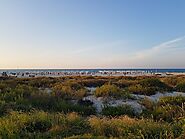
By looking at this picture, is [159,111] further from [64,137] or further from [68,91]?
[68,91]

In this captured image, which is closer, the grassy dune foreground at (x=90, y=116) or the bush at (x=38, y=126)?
the grassy dune foreground at (x=90, y=116)

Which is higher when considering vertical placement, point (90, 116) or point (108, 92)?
point (108, 92)

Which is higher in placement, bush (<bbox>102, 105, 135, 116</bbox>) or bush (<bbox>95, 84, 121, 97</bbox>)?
bush (<bbox>95, 84, 121, 97</bbox>)

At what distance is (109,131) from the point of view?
380 inches

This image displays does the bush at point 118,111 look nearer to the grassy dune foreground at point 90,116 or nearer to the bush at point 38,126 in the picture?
the grassy dune foreground at point 90,116

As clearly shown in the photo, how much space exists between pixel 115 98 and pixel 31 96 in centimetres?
413

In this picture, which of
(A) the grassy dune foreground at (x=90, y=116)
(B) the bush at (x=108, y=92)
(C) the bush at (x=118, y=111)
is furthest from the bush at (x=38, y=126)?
(B) the bush at (x=108, y=92)

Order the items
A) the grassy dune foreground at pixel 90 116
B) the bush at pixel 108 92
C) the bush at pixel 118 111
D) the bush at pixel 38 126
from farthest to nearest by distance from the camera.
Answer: the bush at pixel 108 92, the bush at pixel 118 111, the bush at pixel 38 126, the grassy dune foreground at pixel 90 116

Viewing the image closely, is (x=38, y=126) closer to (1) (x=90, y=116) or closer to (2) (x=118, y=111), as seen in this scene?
(1) (x=90, y=116)

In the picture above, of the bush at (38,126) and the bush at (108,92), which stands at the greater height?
the bush at (108,92)

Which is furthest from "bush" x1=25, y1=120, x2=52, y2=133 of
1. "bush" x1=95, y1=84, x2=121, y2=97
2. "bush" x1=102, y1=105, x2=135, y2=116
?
"bush" x1=95, y1=84, x2=121, y2=97

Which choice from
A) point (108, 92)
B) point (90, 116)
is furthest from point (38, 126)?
point (108, 92)

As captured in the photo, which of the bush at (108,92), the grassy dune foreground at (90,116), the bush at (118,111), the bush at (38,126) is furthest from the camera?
the bush at (108,92)

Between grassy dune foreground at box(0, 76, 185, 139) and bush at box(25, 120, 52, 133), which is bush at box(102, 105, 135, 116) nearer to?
grassy dune foreground at box(0, 76, 185, 139)
